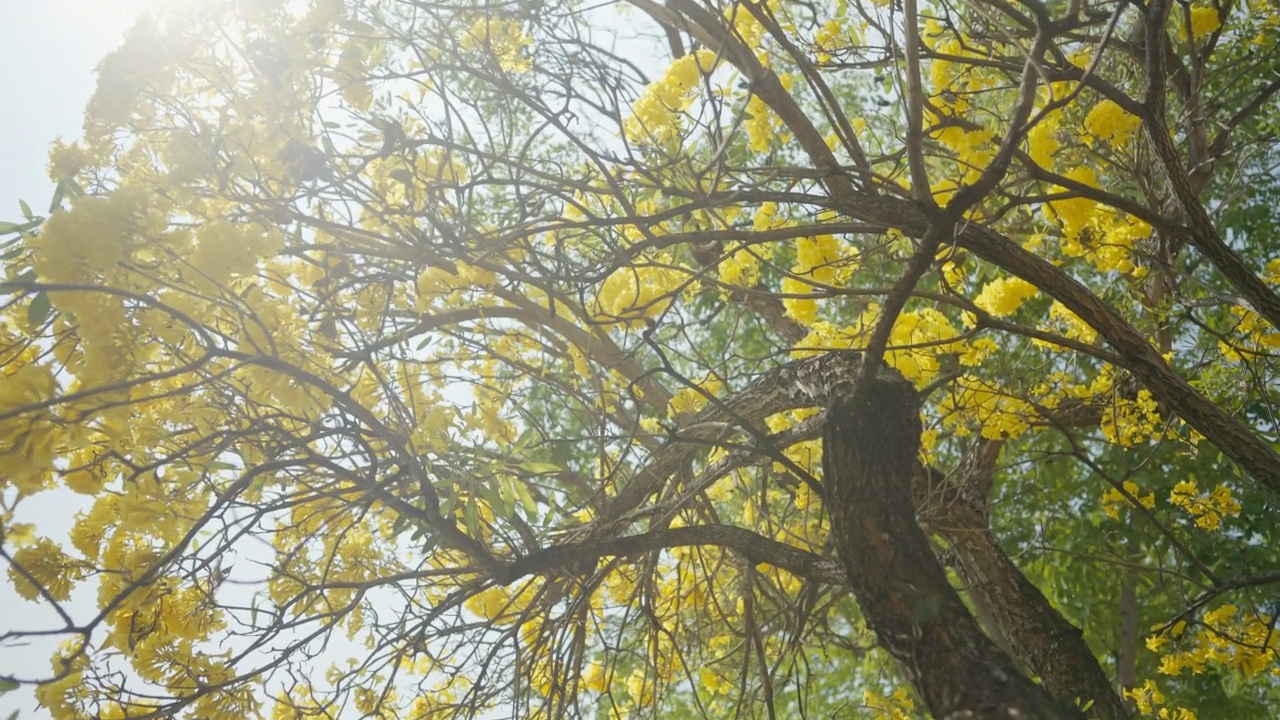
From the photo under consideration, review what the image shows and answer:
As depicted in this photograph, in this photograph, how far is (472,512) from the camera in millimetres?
2049

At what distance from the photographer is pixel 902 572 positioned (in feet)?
6.01

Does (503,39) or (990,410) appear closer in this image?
(503,39)

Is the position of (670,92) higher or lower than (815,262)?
higher

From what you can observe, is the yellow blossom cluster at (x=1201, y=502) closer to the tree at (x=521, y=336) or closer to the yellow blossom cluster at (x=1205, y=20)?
the tree at (x=521, y=336)

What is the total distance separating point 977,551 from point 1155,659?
99.6 inches

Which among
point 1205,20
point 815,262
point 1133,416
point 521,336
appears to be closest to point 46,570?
point 521,336

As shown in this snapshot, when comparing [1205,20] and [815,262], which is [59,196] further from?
[1205,20]

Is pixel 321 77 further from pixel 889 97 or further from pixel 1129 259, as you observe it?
pixel 889 97

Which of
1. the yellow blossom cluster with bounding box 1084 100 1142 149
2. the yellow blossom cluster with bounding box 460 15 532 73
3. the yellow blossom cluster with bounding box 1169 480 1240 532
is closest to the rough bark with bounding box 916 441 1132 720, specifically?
the yellow blossom cluster with bounding box 1169 480 1240 532

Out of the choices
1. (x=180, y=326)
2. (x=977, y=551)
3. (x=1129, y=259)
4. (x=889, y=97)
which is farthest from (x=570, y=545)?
(x=889, y=97)

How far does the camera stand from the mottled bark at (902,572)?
62.6 inches

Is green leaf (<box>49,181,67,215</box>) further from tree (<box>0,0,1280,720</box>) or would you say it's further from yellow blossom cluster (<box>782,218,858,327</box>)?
yellow blossom cluster (<box>782,218,858,327</box>)

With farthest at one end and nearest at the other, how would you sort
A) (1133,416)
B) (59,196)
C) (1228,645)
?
1. (1228,645)
2. (1133,416)
3. (59,196)

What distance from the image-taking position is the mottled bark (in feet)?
5.21
